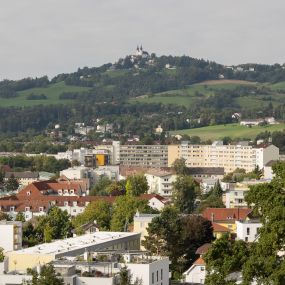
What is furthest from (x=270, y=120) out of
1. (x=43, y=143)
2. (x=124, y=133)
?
(x=43, y=143)

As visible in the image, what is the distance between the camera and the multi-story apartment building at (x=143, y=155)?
14288cm

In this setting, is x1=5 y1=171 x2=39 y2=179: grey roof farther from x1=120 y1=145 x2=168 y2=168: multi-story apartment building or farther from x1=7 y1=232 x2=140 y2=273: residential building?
x1=7 y1=232 x2=140 y2=273: residential building

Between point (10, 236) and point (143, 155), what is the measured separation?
91.7 metres

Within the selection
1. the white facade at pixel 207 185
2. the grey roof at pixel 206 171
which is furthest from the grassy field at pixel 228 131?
the white facade at pixel 207 185

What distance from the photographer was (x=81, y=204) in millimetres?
77375

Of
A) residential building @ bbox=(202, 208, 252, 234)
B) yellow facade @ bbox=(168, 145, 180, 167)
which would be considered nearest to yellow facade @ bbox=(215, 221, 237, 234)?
residential building @ bbox=(202, 208, 252, 234)

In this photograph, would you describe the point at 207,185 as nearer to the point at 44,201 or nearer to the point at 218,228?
the point at 44,201

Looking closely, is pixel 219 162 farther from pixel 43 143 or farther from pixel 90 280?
pixel 90 280

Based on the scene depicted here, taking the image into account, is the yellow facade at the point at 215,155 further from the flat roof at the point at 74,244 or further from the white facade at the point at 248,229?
the flat roof at the point at 74,244

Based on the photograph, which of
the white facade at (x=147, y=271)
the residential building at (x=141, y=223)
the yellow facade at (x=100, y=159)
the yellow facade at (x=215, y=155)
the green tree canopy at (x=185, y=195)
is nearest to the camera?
the white facade at (x=147, y=271)

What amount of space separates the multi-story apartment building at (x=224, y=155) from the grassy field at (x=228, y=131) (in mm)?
15136

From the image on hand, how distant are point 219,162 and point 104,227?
7424 centimetres

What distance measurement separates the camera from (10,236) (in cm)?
5350

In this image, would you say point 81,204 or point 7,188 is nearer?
point 81,204
